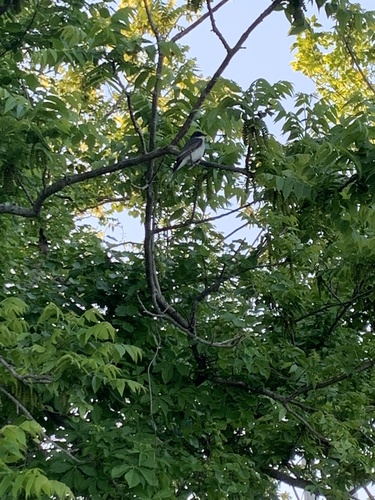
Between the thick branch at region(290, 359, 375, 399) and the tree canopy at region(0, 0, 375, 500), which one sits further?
the thick branch at region(290, 359, 375, 399)

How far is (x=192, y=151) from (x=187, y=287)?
1.07 metres

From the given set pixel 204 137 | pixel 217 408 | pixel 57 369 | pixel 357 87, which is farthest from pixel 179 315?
pixel 357 87

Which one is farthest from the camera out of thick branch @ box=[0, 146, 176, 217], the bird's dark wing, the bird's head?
the bird's head

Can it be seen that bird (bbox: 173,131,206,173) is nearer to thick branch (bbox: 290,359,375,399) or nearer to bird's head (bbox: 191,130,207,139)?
bird's head (bbox: 191,130,207,139)

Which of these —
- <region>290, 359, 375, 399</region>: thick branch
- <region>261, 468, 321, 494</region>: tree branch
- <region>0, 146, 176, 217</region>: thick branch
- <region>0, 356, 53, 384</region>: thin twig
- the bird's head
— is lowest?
<region>261, 468, 321, 494</region>: tree branch

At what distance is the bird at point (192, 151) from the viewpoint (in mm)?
4238

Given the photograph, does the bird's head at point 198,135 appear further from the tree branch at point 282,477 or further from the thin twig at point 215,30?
the tree branch at point 282,477

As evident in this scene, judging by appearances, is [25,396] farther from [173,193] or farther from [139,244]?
[139,244]

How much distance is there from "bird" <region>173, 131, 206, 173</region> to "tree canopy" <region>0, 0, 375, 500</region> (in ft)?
0.26

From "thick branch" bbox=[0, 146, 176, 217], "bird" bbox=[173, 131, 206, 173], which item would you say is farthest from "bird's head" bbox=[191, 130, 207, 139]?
"thick branch" bbox=[0, 146, 176, 217]

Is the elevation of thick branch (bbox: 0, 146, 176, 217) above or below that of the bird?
below

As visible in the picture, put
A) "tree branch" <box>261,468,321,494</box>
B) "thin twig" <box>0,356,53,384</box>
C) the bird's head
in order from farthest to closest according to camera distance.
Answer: "tree branch" <box>261,468,321,494</box>
the bird's head
"thin twig" <box>0,356,53,384</box>

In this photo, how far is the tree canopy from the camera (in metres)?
3.68

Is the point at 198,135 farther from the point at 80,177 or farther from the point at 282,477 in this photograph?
the point at 282,477
